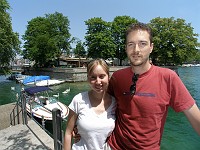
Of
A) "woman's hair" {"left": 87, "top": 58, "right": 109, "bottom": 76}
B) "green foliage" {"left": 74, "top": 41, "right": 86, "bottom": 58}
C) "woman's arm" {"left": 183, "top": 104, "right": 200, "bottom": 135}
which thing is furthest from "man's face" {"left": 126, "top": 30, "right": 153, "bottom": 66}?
"green foliage" {"left": 74, "top": 41, "right": 86, "bottom": 58}

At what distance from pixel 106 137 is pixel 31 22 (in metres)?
66.8

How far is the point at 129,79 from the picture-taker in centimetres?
221

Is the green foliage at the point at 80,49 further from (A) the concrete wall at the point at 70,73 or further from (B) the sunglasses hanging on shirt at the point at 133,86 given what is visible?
(B) the sunglasses hanging on shirt at the point at 133,86

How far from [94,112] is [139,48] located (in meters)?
0.83

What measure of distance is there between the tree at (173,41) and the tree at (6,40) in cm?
3831

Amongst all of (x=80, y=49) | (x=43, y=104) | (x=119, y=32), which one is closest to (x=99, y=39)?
(x=119, y=32)

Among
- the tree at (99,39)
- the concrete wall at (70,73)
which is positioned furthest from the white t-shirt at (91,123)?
the tree at (99,39)

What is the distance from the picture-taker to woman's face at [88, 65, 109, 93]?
7.94 ft

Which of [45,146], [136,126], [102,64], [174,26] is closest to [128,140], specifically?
[136,126]

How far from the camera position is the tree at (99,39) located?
176ft

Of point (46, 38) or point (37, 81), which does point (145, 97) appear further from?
point (46, 38)

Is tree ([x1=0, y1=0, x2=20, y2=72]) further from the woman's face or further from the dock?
the woman's face

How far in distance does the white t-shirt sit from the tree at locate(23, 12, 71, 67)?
56.0 meters

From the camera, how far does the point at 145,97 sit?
2072 mm
